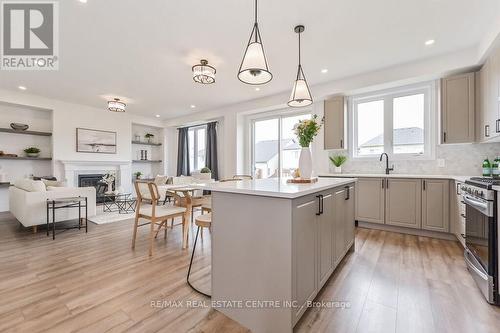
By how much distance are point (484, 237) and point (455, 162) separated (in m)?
2.29

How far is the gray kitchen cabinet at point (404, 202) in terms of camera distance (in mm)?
3400

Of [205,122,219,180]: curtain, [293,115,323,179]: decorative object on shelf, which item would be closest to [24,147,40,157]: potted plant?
[205,122,219,180]: curtain

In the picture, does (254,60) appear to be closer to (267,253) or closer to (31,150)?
(267,253)

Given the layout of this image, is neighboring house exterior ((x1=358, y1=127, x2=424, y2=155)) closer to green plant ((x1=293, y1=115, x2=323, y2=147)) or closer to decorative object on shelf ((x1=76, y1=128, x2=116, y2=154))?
green plant ((x1=293, y1=115, x2=323, y2=147))

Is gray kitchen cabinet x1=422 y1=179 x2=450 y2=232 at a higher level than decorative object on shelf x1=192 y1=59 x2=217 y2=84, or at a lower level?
lower

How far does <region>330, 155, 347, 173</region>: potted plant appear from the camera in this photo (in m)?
4.37

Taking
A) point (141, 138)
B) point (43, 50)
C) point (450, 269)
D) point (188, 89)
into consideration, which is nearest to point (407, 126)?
point (450, 269)

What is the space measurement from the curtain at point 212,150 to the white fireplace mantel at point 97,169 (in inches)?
104

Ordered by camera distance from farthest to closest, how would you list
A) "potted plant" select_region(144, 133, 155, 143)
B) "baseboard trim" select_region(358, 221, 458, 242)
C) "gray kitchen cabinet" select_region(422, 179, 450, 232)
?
1. "potted plant" select_region(144, 133, 155, 143)
2. "baseboard trim" select_region(358, 221, 458, 242)
3. "gray kitchen cabinet" select_region(422, 179, 450, 232)

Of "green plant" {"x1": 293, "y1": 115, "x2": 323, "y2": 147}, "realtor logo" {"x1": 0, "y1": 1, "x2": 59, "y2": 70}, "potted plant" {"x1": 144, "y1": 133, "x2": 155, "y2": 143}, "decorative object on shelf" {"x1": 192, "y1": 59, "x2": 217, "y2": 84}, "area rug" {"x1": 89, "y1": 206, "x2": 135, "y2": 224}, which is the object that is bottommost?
"area rug" {"x1": 89, "y1": 206, "x2": 135, "y2": 224}

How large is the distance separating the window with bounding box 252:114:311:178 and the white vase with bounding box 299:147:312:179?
334cm

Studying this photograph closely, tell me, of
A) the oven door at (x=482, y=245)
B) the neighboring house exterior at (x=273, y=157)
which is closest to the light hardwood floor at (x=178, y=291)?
the oven door at (x=482, y=245)

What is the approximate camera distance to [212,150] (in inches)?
279

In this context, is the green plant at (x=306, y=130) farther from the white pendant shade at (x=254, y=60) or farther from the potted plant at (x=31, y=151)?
the potted plant at (x=31, y=151)
